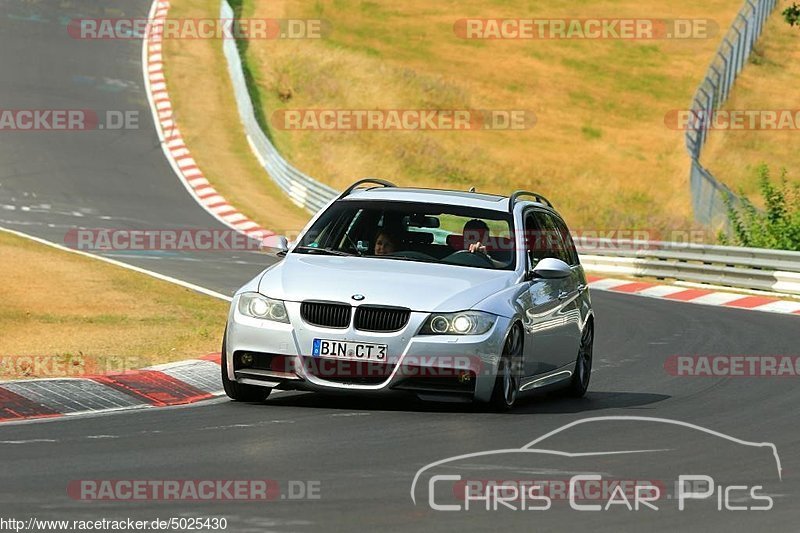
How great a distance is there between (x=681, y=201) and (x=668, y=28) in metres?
25.2

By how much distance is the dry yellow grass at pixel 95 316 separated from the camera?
1436 cm

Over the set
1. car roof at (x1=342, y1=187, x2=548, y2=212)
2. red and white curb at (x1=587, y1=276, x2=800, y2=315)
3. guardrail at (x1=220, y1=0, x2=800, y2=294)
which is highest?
car roof at (x1=342, y1=187, x2=548, y2=212)

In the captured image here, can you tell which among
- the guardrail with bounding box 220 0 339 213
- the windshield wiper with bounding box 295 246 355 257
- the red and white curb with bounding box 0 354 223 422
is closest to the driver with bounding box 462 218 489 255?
the windshield wiper with bounding box 295 246 355 257

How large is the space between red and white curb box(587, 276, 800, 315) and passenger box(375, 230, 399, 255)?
12.9m

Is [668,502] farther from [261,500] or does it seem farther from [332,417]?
[332,417]

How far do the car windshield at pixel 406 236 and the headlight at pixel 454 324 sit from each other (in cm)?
102

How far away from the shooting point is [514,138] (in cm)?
5091

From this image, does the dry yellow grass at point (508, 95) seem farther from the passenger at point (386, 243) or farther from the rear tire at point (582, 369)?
the passenger at point (386, 243)

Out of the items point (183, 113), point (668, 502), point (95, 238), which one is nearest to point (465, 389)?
point (668, 502)

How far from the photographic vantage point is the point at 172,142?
132 feet

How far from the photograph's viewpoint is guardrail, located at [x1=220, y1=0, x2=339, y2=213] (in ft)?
116

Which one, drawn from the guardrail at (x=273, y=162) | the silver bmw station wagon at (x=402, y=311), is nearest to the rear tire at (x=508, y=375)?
the silver bmw station wagon at (x=402, y=311)

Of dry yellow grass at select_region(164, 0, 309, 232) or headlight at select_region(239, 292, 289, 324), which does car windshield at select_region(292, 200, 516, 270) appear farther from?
dry yellow grass at select_region(164, 0, 309, 232)

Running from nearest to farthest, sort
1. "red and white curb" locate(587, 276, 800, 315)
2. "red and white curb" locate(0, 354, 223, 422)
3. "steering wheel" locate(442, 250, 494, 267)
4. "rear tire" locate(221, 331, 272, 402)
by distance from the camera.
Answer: "red and white curb" locate(0, 354, 223, 422) → "rear tire" locate(221, 331, 272, 402) → "steering wheel" locate(442, 250, 494, 267) → "red and white curb" locate(587, 276, 800, 315)
